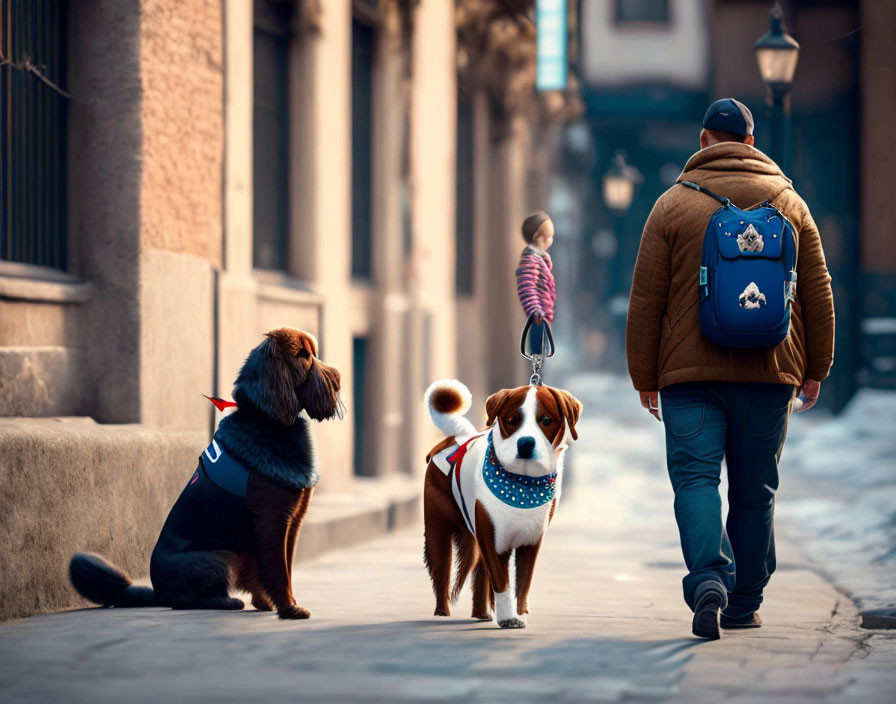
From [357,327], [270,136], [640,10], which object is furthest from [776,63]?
[640,10]

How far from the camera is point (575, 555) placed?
10.3 m

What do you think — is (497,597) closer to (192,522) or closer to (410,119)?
(192,522)

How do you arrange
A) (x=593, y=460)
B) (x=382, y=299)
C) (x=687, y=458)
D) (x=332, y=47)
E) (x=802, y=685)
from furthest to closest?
(x=593, y=460) < (x=382, y=299) < (x=332, y=47) < (x=687, y=458) < (x=802, y=685)

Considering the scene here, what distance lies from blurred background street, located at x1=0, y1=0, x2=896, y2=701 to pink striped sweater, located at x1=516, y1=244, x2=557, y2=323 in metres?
1.41

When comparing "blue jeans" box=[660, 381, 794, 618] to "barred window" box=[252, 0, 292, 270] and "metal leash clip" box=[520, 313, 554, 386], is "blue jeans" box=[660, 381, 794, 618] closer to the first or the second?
"metal leash clip" box=[520, 313, 554, 386]

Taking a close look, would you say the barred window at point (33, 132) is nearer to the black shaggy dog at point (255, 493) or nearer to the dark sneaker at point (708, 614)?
the black shaggy dog at point (255, 493)

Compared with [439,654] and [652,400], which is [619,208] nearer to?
[652,400]

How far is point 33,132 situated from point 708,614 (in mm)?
4526

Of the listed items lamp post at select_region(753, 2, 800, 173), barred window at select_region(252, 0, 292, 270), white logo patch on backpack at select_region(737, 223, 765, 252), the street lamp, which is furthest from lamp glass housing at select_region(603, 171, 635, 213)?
white logo patch on backpack at select_region(737, 223, 765, 252)

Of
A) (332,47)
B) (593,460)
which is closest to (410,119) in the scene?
(332,47)

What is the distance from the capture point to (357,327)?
13.5 metres

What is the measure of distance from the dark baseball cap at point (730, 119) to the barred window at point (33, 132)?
3573 millimetres

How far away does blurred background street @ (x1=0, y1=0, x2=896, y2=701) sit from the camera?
522 centimetres

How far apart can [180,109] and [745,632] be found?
481 centimetres
